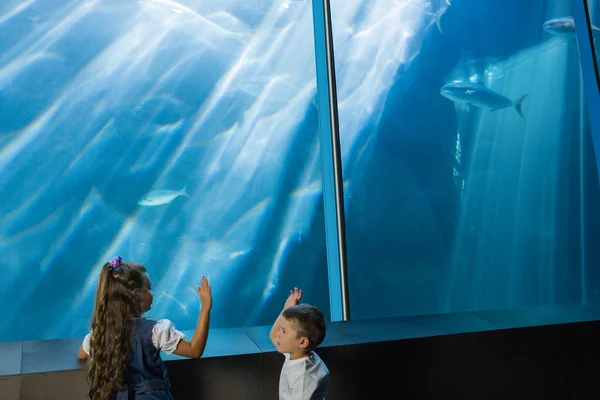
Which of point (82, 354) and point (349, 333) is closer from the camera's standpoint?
point (82, 354)

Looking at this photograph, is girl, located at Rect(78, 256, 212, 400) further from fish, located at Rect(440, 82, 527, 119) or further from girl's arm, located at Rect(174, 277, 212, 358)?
fish, located at Rect(440, 82, 527, 119)

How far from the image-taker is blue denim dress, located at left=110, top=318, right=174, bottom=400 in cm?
155

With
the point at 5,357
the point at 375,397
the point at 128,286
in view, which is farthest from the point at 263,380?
the point at 5,357

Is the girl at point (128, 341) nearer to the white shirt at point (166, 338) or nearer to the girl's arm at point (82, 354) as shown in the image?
the white shirt at point (166, 338)

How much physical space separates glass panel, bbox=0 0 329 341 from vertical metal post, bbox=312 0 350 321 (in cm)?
1030

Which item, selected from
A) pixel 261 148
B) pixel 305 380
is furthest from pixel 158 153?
pixel 305 380

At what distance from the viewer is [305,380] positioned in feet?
5.22

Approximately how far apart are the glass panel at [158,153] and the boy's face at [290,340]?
1189 centimetres

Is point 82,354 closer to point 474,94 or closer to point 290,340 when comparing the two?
point 290,340

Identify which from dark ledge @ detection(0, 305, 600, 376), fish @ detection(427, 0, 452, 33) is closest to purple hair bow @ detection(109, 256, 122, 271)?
dark ledge @ detection(0, 305, 600, 376)

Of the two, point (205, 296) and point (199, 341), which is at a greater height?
point (205, 296)

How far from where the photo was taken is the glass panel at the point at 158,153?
44.2 feet

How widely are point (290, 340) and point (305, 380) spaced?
5.2 inches

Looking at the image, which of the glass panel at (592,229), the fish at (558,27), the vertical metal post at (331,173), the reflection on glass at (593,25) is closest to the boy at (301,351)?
the vertical metal post at (331,173)
